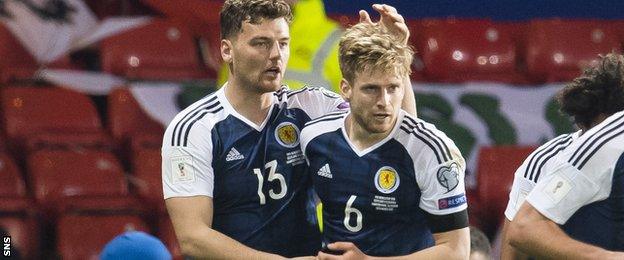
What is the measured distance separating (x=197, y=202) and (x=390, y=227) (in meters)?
0.63

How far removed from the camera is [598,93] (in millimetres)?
4598

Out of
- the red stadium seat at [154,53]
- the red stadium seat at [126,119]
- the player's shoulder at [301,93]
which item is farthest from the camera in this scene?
the red stadium seat at [154,53]

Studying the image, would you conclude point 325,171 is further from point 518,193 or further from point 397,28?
point 518,193

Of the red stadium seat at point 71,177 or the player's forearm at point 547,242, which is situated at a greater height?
the red stadium seat at point 71,177

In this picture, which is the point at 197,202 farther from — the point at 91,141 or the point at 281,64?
the point at 91,141

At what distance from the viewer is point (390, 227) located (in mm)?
4328

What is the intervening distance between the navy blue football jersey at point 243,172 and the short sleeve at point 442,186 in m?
0.45

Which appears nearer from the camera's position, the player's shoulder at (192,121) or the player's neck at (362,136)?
the player's neck at (362,136)

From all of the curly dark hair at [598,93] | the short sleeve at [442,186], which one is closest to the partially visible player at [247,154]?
the short sleeve at [442,186]

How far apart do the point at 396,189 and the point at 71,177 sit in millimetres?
3023

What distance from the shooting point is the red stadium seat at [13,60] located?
7473 millimetres

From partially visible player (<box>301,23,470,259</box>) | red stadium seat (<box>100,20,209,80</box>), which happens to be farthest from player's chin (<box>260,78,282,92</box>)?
red stadium seat (<box>100,20,209,80</box>)

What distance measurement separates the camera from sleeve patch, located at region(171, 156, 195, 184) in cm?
444

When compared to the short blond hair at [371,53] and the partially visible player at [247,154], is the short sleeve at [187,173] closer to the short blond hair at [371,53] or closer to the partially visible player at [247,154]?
the partially visible player at [247,154]
